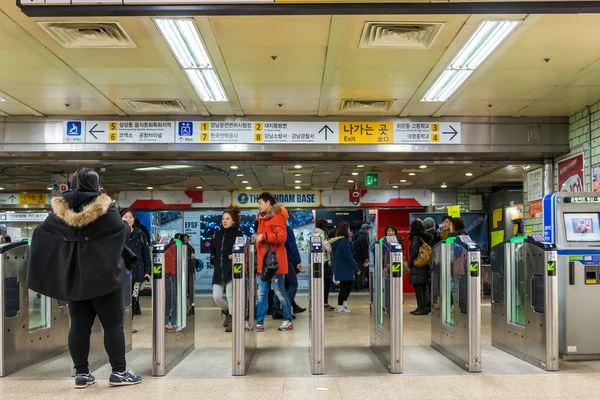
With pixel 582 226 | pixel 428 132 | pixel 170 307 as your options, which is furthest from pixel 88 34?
pixel 582 226

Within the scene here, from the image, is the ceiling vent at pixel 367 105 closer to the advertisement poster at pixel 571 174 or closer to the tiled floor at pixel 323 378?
the advertisement poster at pixel 571 174

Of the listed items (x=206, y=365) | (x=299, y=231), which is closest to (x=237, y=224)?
(x=206, y=365)

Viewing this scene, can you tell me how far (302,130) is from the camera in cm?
787

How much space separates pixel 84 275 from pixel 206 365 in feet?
5.39

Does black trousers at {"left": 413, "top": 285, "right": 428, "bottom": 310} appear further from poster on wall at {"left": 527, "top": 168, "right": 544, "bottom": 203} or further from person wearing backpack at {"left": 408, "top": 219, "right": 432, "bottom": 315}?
poster on wall at {"left": 527, "top": 168, "right": 544, "bottom": 203}

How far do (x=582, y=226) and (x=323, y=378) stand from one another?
305 centimetres

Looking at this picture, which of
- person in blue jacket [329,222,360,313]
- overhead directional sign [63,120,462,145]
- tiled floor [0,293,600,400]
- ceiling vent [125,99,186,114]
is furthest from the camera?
person in blue jacket [329,222,360,313]

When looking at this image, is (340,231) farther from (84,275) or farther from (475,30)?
(84,275)

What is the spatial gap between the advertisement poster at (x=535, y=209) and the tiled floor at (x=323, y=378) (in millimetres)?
3040

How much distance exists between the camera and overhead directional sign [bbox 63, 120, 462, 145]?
25.8 ft

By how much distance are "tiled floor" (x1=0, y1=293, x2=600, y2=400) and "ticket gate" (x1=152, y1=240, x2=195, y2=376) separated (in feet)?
0.44

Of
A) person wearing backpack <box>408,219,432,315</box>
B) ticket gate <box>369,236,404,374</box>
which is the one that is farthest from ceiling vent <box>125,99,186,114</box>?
Result: person wearing backpack <box>408,219,432,315</box>

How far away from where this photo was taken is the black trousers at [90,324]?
4332 millimetres

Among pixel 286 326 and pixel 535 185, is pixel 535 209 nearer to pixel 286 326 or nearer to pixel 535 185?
pixel 535 185
